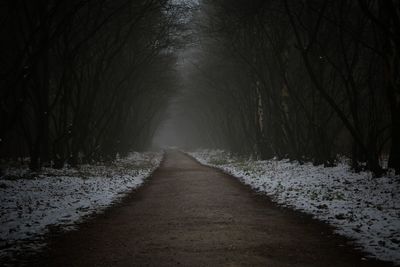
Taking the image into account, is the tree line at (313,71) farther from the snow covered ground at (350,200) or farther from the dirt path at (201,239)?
the dirt path at (201,239)

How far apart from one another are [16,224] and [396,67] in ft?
40.8

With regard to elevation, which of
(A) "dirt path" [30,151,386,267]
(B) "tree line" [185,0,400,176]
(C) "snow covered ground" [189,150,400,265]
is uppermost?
(B) "tree line" [185,0,400,176]

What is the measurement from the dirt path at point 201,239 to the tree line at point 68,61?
26.6ft

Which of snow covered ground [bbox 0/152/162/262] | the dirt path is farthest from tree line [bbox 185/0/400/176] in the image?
snow covered ground [bbox 0/152/162/262]

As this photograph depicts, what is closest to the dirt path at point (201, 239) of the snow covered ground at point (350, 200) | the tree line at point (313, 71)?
the snow covered ground at point (350, 200)

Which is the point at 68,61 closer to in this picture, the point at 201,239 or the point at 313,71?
the point at 313,71

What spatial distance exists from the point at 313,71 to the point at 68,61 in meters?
11.9

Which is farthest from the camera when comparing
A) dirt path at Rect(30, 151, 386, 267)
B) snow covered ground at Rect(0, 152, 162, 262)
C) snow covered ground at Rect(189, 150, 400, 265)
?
snow covered ground at Rect(0, 152, 162, 262)

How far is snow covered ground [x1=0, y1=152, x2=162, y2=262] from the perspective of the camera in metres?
8.82

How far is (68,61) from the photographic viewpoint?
21.4m

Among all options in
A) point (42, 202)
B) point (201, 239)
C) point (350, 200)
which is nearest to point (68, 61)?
point (42, 202)

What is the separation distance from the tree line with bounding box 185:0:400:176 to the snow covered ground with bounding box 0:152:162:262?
8.55 metres

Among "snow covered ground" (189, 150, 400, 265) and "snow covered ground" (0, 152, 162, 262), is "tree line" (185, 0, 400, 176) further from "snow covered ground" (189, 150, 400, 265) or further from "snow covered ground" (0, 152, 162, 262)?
"snow covered ground" (0, 152, 162, 262)

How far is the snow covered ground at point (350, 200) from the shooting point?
8.32 meters
